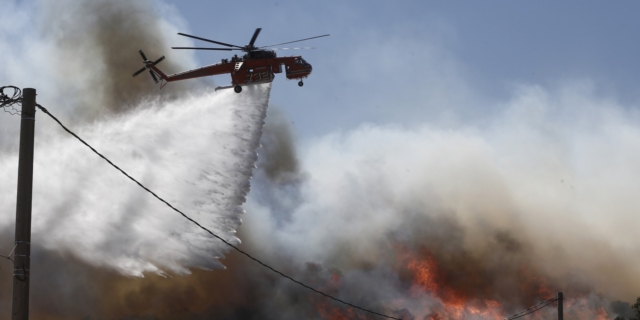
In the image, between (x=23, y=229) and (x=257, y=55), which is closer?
(x=23, y=229)

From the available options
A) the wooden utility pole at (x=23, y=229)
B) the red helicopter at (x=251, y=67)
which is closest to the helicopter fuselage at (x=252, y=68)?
the red helicopter at (x=251, y=67)

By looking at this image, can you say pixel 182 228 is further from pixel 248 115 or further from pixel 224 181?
pixel 248 115

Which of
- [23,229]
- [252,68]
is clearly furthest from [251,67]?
[23,229]

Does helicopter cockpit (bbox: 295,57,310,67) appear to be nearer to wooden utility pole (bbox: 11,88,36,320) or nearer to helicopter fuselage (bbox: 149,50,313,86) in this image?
helicopter fuselage (bbox: 149,50,313,86)

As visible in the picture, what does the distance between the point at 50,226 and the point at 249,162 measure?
14546 millimetres

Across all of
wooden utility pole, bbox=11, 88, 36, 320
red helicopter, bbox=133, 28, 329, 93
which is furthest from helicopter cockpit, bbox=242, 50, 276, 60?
wooden utility pole, bbox=11, 88, 36, 320

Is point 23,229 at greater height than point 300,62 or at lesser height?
lesser

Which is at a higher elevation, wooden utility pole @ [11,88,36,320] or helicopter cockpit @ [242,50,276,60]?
Answer: helicopter cockpit @ [242,50,276,60]

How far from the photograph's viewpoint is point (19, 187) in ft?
74.2

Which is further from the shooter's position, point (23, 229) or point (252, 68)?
point (252, 68)

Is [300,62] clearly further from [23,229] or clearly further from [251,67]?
[23,229]

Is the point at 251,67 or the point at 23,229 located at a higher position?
the point at 251,67

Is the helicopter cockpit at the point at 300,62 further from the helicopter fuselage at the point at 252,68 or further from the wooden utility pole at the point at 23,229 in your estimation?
the wooden utility pole at the point at 23,229

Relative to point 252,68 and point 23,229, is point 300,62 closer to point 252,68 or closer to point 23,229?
point 252,68
